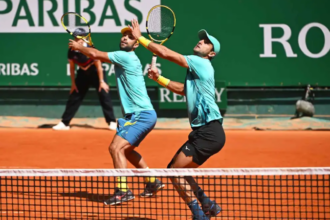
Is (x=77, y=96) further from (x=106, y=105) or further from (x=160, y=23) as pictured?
(x=160, y=23)

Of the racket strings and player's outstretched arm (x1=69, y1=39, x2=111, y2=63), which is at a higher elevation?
the racket strings

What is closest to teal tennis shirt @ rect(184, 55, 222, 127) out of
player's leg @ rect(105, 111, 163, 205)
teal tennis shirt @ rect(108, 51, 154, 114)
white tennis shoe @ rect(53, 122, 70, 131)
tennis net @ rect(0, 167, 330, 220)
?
tennis net @ rect(0, 167, 330, 220)

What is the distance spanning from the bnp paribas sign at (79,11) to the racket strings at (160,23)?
4.64m

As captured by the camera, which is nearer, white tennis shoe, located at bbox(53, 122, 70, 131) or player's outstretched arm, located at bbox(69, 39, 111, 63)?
player's outstretched arm, located at bbox(69, 39, 111, 63)

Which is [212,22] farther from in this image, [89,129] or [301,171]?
[301,171]

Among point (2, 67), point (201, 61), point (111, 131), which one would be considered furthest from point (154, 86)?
point (201, 61)

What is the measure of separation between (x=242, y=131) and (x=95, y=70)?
2.70 meters

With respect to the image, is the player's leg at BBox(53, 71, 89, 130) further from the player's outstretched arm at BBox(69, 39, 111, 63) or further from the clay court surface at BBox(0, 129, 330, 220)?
the player's outstretched arm at BBox(69, 39, 111, 63)

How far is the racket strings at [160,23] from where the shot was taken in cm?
601

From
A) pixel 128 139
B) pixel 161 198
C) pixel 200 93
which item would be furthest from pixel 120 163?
pixel 200 93

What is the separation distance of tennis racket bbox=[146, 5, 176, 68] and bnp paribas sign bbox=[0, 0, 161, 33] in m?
4.65

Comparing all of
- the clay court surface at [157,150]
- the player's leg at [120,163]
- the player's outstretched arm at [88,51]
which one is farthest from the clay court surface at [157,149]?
the player's outstretched arm at [88,51]

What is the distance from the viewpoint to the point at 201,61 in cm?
476

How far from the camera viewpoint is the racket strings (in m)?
6.01
